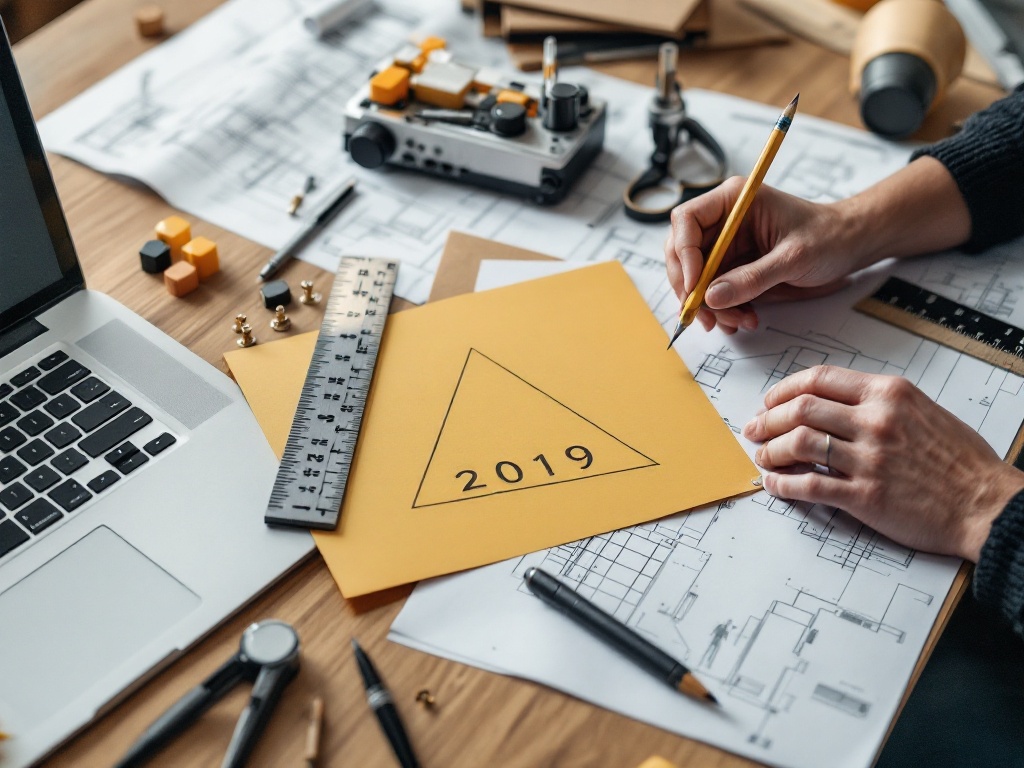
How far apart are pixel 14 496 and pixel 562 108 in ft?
2.39

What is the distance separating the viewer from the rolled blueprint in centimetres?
143

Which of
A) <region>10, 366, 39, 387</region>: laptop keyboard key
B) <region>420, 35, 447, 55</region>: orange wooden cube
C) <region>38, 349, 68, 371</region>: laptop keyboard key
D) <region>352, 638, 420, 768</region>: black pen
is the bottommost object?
<region>352, 638, 420, 768</region>: black pen

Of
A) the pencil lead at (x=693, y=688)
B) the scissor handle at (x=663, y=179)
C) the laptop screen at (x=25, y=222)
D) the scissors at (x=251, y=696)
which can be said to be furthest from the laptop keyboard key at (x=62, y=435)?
the scissor handle at (x=663, y=179)

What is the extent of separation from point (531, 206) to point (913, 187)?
0.45m

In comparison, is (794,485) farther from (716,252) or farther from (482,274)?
(482,274)

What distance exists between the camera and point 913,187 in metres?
1.12

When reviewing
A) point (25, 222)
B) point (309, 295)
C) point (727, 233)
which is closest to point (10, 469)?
point (25, 222)

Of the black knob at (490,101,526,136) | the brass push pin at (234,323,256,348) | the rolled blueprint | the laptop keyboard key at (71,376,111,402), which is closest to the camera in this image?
the laptop keyboard key at (71,376,111,402)

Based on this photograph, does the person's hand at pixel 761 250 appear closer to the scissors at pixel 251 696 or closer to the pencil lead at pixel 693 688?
the pencil lead at pixel 693 688

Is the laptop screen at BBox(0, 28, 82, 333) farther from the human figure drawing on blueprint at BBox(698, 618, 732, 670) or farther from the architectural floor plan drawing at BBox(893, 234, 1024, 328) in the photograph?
the architectural floor plan drawing at BBox(893, 234, 1024, 328)

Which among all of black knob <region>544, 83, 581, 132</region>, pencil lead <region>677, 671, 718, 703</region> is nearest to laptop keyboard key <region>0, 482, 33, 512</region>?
pencil lead <region>677, 671, 718, 703</region>

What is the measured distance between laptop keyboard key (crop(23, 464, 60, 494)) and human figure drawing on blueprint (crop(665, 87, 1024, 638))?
633mm

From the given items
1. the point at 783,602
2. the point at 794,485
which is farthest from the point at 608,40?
the point at 783,602

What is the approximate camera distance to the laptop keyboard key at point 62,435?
2.86 feet
